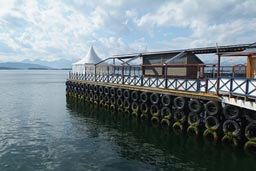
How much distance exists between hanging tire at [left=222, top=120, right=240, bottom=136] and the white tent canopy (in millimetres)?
30419

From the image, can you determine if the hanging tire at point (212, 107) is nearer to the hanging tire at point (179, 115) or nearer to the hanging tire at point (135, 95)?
the hanging tire at point (179, 115)

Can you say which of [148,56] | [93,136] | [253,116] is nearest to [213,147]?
[253,116]

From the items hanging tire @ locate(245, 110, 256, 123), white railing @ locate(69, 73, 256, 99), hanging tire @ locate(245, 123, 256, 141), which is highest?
white railing @ locate(69, 73, 256, 99)

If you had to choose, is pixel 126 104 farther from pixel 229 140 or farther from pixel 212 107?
pixel 229 140

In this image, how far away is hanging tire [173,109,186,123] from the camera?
1853 centimetres

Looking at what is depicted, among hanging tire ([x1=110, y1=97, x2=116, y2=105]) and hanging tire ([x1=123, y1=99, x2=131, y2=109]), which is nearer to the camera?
hanging tire ([x1=123, y1=99, x2=131, y2=109])

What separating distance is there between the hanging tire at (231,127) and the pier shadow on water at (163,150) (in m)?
1.00

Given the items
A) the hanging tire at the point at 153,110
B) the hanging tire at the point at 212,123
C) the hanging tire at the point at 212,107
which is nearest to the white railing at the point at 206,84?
the hanging tire at the point at 212,107

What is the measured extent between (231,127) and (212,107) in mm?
1859

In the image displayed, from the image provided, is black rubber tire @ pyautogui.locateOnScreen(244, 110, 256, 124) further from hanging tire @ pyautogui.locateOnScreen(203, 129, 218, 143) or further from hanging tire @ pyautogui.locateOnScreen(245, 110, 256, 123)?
hanging tire @ pyautogui.locateOnScreen(203, 129, 218, 143)

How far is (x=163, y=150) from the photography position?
15078 mm

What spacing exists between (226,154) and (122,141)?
7063 mm

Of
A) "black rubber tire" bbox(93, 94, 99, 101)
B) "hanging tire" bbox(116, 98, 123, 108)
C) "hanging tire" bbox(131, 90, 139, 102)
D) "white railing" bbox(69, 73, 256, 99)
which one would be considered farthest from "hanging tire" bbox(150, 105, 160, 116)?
"black rubber tire" bbox(93, 94, 99, 101)

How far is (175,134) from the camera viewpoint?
1792 cm
